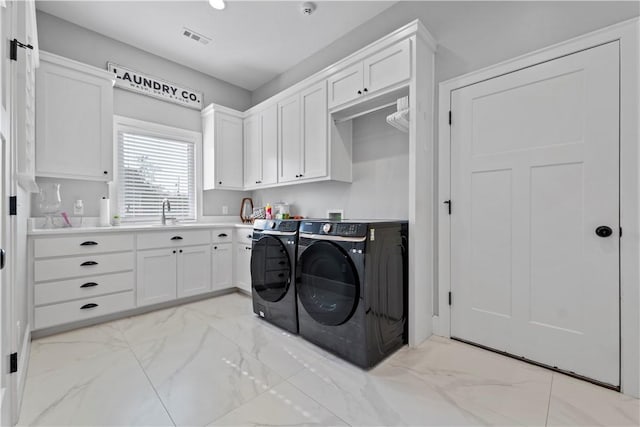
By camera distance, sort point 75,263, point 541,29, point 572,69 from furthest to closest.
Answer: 1. point 75,263
2. point 541,29
3. point 572,69

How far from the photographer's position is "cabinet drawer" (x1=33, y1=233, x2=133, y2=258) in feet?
7.72

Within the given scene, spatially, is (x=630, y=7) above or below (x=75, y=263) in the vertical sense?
above

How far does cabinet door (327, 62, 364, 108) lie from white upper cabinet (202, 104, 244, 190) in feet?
5.56

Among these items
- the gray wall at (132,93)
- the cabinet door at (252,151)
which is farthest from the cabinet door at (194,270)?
the cabinet door at (252,151)

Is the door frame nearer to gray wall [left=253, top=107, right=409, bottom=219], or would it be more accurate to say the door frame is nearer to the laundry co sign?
gray wall [left=253, top=107, right=409, bottom=219]

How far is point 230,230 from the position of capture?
365 cm

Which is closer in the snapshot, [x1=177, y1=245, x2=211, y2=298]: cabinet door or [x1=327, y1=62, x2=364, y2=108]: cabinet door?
[x1=327, y1=62, x2=364, y2=108]: cabinet door

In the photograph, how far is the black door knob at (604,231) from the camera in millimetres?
1686

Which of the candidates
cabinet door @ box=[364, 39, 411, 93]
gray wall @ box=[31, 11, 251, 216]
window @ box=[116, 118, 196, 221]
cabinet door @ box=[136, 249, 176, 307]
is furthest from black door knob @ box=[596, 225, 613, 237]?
window @ box=[116, 118, 196, 221]

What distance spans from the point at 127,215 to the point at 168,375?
2.25 m

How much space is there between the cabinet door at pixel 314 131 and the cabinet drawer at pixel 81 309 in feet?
7.03

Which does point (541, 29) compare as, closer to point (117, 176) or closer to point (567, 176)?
point (567, 176)

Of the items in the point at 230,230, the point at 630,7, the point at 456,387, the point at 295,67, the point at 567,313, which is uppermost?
the point at 295,67

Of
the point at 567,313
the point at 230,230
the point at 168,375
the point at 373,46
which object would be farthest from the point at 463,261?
the point at 230,230
